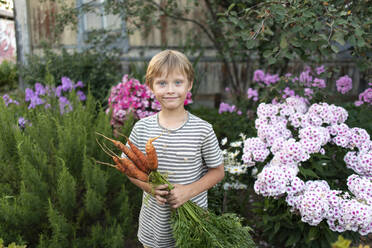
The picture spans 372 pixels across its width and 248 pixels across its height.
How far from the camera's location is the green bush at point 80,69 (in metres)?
4.81

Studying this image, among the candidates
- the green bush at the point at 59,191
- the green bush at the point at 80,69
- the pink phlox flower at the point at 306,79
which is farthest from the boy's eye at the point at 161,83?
the green bush at the point at 80,69

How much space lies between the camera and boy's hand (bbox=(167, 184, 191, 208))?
1368 mm

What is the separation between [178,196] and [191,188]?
9cm

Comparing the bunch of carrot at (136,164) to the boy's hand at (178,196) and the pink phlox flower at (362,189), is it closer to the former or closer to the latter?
the boy's hand at (178,196)

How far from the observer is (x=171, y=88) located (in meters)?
1.41

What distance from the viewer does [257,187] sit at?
1938mm

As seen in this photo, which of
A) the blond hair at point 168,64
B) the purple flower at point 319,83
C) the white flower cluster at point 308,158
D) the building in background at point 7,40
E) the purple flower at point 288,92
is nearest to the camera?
the blond hair at point 168,64

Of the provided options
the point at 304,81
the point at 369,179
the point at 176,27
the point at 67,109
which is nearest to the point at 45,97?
the point at 67,109

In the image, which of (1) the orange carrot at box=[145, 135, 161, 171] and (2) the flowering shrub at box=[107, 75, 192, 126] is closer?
(1) the orange carrot at box=[145, 135, 161, 171]

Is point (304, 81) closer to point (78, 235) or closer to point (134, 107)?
point (134, 107)

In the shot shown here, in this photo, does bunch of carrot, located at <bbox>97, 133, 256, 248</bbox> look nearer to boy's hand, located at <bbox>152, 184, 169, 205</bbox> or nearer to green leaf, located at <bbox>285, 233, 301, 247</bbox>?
boy's hand, located at <bbox>152, 184, 169, 205</bbox>

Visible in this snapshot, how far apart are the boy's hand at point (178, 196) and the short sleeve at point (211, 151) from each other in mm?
203

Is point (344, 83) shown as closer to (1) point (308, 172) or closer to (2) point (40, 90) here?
(1) point (308, 172)

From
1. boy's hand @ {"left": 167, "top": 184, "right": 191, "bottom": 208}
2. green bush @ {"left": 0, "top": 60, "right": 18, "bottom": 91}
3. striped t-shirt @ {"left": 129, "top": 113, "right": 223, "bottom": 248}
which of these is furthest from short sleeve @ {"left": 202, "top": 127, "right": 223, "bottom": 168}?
green bush @ {"left": 0, "top": 60, "right": 18, "bottom": 91}
